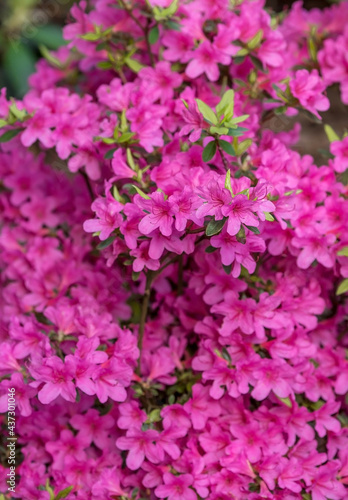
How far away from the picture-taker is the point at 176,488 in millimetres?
1150

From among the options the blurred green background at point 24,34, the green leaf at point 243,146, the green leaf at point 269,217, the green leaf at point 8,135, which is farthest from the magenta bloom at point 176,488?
the blurred green background at point 24,34

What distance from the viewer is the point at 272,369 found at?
1185mm

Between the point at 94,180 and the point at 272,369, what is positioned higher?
the point at 94,180

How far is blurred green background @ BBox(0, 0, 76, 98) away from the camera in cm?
259

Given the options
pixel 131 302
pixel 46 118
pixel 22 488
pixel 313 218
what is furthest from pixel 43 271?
pixel 313 218

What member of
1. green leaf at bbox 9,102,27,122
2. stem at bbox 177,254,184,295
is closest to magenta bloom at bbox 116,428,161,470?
stem at bbox 177,254,184,295

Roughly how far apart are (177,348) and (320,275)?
33 centimetres

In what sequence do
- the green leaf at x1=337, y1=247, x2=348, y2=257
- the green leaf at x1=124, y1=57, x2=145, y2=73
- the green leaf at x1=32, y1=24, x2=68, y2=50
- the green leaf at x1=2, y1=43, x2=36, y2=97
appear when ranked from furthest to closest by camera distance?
the green leaf at x1=32, y1=24, x2=68, y2=50
the green leaf at x1=2, y1=43, x2=36, y2=97
the green leaf at x1=124, y1=57, x2=145, y2=73
the green leaf at x1=337, y1=247, x2=348, y2=257

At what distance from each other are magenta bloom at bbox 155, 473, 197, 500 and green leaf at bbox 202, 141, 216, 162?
0.56 meters

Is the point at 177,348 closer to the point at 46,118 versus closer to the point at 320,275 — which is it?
the point at 320,275

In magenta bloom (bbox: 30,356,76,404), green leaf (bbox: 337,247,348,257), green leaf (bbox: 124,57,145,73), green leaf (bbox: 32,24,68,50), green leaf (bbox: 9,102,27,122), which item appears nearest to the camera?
magenta bloom (bbox: 30,356,76,404)

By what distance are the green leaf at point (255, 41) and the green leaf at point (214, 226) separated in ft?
1.70

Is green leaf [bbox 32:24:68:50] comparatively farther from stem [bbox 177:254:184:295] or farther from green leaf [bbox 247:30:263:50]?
stem [bbox 177:254:184:295]

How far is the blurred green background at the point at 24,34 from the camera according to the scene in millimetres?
2590
